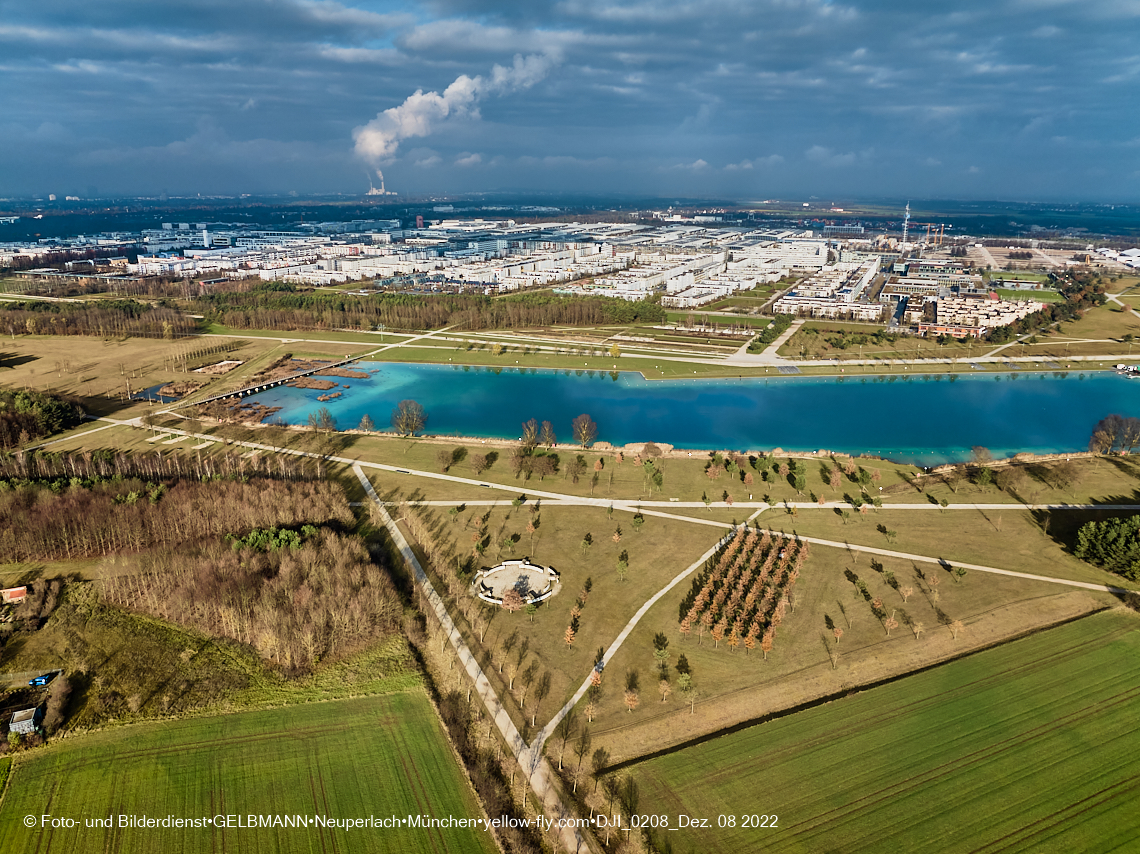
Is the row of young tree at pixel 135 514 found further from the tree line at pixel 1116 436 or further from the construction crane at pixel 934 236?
the construction crane at pixel 934 236

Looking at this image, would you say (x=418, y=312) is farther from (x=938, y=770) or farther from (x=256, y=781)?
(x=938, y=770)

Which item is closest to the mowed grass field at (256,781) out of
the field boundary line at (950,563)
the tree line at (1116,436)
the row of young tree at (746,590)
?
the row of young tree at (746,590)

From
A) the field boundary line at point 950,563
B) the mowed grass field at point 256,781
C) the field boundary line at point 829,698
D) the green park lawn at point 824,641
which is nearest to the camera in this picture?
the mowed grass field at point 256,781

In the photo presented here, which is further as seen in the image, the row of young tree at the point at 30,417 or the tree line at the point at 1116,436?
the row of young tree at the point at 30,417

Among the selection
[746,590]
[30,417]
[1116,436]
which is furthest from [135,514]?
[1116,436]

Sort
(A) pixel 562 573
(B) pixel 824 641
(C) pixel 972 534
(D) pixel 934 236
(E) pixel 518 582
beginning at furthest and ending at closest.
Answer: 1. (D) pixel 934 236
2. (C) pixel 972 534
3. (A) pixel 562 573
4. (E) pixel 518 582
5. (B) pixel 824 641

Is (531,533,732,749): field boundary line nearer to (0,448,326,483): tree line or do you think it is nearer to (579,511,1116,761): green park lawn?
(579,511,1116,761): green park lawn
